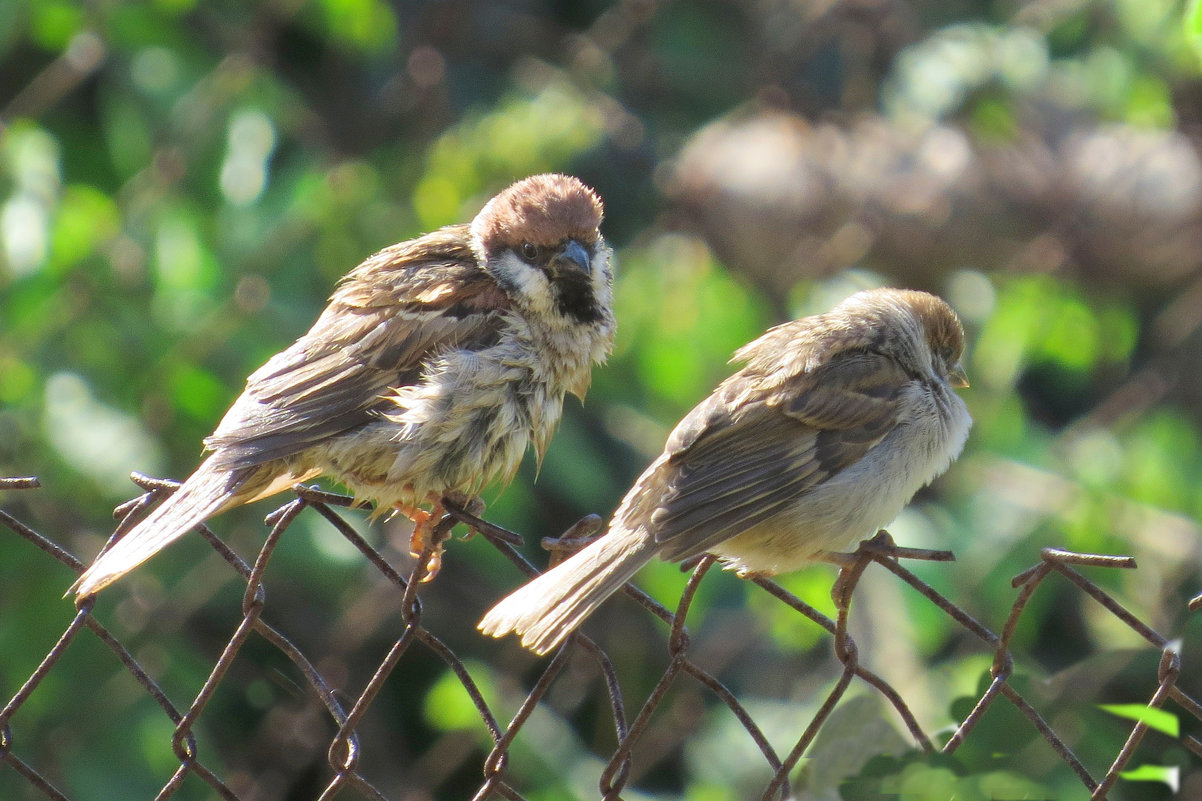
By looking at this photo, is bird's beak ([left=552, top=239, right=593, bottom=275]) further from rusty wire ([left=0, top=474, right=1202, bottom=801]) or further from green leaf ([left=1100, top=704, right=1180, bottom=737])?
green leaf ([left=1100, top=704, right=1180, bottom=737])

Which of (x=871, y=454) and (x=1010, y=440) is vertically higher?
(x=871, y=454)

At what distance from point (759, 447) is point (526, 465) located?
6.28 feet

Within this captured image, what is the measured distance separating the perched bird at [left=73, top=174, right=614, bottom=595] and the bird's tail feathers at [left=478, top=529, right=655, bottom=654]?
63cm

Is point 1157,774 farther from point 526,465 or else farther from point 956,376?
point 526,465

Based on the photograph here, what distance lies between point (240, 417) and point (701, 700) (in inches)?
103

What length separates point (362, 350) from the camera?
10.1ft

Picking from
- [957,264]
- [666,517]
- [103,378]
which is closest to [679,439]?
[666,517]

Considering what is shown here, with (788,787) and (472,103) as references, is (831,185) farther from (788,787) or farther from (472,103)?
(788,787)

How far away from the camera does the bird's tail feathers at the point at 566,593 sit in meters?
2.21

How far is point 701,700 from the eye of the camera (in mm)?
5016

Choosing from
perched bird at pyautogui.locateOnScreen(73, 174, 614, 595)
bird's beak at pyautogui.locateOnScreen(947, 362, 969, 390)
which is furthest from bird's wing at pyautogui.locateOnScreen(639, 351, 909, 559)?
Answer: perched bird at pyautogui.locateOnScreen(73, 174, 614, 595)

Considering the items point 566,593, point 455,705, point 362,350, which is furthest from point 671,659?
point 455,705

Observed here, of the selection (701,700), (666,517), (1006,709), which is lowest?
(701,700)

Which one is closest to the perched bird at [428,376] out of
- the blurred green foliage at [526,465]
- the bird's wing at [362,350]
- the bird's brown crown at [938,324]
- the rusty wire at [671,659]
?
the bird's wing at [362,350]
